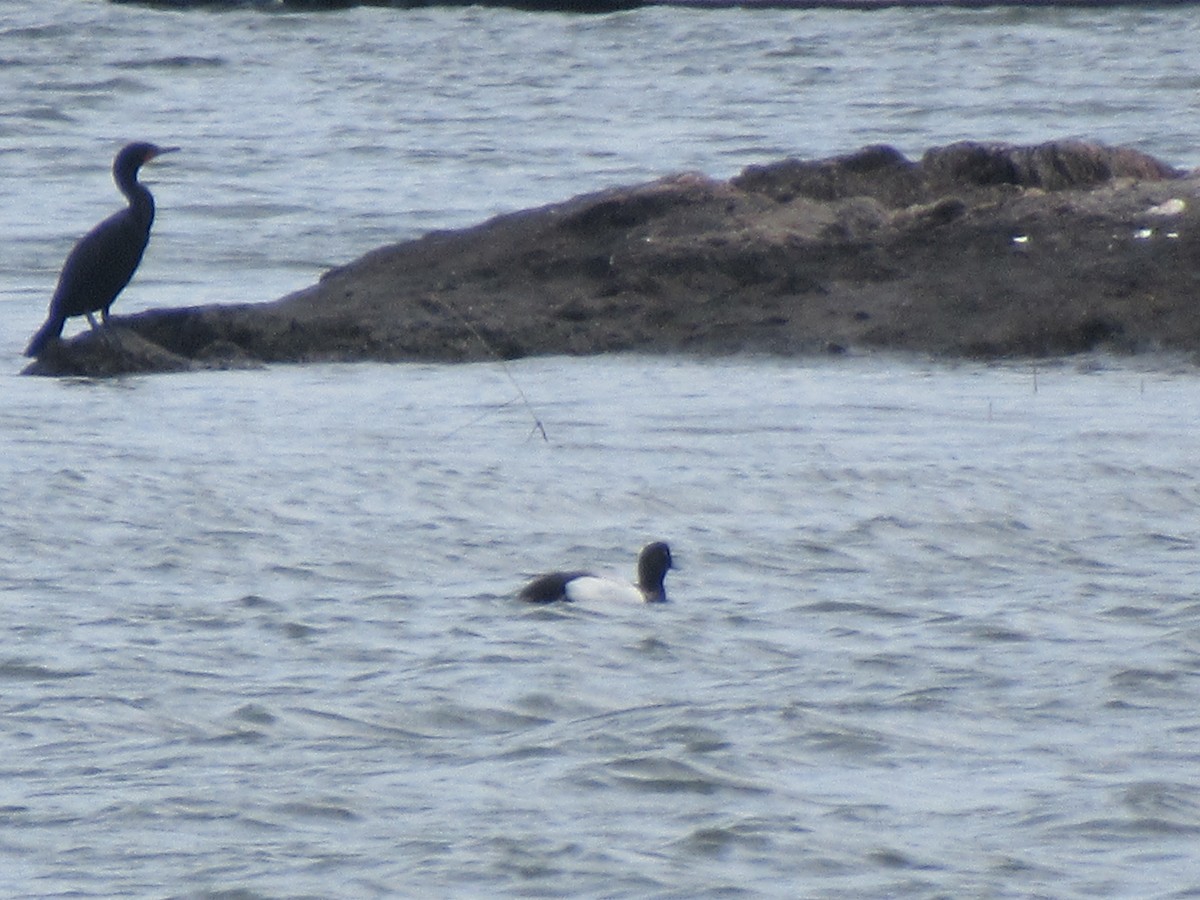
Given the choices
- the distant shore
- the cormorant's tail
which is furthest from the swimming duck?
the distant shore

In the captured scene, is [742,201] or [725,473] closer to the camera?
[725,473]

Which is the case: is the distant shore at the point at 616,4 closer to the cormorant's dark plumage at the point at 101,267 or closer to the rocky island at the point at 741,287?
the rocky island at the point at 741,287

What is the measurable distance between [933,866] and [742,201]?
9335mm

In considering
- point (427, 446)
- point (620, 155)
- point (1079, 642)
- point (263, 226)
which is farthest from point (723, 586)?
point (620, 155)

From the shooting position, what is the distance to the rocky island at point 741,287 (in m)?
13.3

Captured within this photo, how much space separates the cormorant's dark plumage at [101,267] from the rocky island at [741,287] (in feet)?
1.66

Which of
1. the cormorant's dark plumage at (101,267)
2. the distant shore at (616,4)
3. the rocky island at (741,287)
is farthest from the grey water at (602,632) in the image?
the distant shore at (616,4)

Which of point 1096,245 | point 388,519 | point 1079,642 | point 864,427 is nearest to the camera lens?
point 1079,642

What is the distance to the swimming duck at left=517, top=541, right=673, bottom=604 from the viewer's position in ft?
26.0

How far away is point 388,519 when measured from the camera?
9305mm

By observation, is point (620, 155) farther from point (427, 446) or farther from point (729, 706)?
point (729, 706)

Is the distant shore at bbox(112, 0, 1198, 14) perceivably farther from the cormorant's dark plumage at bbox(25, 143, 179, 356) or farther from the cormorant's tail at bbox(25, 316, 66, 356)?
the cormorant's tail at bbox(25, 316, 66, 356)

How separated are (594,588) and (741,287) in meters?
6.13

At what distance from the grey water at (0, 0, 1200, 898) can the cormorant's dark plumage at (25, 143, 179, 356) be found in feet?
1.56
